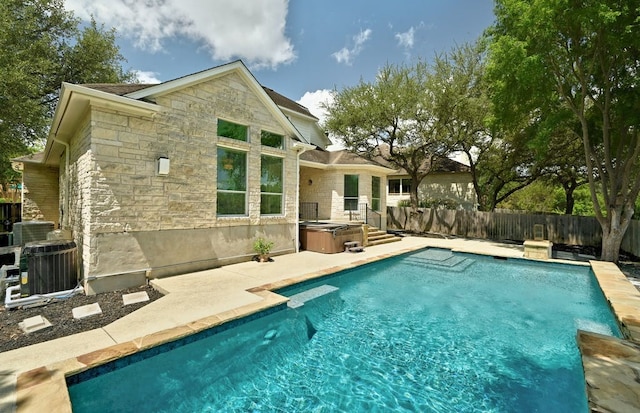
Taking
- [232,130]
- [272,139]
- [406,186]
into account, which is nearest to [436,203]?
[406,186]

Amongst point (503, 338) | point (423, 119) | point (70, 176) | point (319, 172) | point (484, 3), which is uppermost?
point (484, 3)

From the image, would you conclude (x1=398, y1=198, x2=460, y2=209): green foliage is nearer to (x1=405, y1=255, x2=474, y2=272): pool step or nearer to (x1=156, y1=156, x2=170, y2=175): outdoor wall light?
(x1=405, y1=255, x2=474, y2=272): pool step

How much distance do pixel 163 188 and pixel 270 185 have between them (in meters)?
3.57

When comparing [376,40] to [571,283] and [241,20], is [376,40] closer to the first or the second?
[241,20]

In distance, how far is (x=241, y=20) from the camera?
11016mm

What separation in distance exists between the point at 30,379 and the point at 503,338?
6844mm

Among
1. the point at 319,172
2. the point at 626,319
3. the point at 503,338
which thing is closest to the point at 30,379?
the point at 503,338

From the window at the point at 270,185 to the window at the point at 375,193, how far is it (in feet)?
25.4

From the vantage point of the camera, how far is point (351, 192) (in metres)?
15.3

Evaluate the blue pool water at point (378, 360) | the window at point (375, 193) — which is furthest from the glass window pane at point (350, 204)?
the blue pool water at point (378, 360)

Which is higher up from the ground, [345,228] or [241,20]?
[241,20]

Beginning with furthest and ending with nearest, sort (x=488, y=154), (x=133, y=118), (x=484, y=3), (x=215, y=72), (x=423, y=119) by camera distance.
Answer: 1. (x=488, y=154)
2. (x=423, y=119)
3. (x=484, y=3)
4. (x=215, y=72)
5. (x=133, y=118)

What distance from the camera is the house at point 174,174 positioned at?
5988 millimetres

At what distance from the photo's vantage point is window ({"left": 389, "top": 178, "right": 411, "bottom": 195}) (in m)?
24.2
